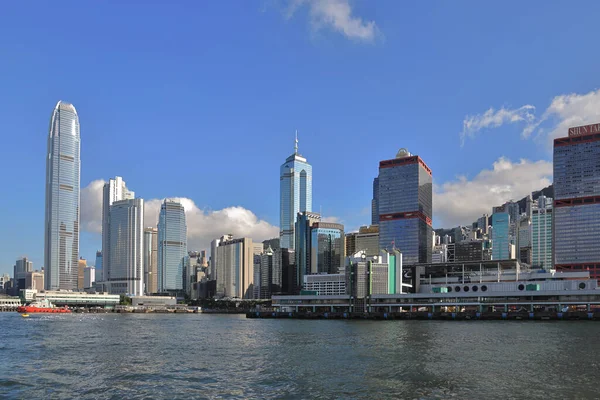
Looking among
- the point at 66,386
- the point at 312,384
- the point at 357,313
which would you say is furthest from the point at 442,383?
the point at 357,313

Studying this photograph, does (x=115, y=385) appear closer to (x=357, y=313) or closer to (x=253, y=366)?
(x=253, y=366)

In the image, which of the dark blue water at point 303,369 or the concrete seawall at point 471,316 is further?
the concrete seawall at point 471,316

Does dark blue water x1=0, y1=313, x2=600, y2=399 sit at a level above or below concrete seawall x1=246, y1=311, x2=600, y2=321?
above

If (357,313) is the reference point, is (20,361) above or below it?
above

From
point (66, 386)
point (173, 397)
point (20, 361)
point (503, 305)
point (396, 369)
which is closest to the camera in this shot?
point (173, 397)

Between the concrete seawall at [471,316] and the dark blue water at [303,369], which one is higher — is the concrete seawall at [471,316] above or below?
below

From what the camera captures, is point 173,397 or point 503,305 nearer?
point 173,397

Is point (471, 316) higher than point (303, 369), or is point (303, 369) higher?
point (303, 369)

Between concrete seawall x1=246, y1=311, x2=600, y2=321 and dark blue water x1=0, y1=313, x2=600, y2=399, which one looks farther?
concrete seawall x1=246, y1=311, x2=600, y2=321

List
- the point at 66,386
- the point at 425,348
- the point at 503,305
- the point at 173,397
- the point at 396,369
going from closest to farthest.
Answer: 1. the point at 173,397
2. the point at 66,386
3. the point at 396,369
4. the point at 425,348
5. the point at 503,305

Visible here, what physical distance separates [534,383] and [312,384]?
684 inches

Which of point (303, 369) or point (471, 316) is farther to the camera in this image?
point (471, 316)

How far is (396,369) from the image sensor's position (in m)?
53.6

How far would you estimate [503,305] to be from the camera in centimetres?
17675
